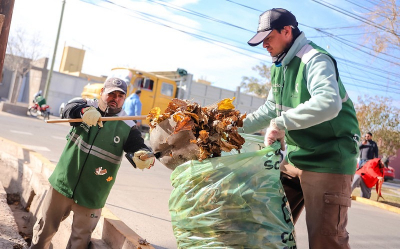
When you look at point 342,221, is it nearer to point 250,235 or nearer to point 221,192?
point 250,235

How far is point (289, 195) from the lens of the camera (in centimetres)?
292

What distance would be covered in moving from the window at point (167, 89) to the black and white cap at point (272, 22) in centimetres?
1706

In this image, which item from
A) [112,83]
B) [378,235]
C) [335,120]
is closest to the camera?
[335,120]

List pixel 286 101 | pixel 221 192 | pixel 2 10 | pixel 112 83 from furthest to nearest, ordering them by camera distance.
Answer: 1. pixel 2 10
2. pixel 112 83
3. pixel 286 101
4. pixel 221 192

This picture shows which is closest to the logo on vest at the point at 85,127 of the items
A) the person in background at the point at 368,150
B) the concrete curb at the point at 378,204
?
the concrete curb at the point at 378,204

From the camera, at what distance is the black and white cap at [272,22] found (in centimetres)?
264

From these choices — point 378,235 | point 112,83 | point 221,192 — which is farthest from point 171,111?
point 378,235

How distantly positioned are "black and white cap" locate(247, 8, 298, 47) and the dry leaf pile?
438mm

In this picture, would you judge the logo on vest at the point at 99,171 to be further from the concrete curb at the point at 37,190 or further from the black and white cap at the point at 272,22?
the black and white cap at the point at 272,22

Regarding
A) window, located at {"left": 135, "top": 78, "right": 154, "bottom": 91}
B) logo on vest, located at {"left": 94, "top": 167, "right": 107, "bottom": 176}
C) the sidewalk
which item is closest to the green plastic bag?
logo on vest, located at {"left": 94, "top": 167, "right": 107, "bottom": 176}

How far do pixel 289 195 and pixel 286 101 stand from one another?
→ 2.12 feet

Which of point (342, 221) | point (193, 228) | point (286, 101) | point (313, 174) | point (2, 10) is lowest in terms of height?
point (193, 228)

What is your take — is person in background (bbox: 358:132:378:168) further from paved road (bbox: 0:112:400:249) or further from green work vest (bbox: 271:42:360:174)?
green work vest (bbox: 271:42:360:174)

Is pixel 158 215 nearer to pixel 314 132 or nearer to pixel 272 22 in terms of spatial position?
pixel 314 132
